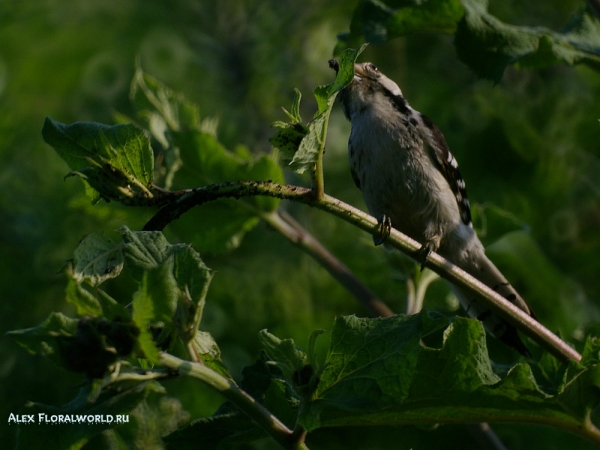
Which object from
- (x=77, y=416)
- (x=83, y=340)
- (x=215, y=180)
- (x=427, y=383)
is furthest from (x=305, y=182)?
(x=83, y=340)

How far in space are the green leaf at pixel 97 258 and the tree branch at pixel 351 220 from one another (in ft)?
0.38

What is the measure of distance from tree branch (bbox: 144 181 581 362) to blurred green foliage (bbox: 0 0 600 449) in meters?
0.89

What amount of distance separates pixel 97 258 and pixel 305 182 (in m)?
2.96

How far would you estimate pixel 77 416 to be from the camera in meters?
1.53

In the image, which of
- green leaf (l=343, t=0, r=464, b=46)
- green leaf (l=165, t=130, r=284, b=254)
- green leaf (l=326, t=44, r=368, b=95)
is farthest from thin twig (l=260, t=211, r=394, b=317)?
green leaf (l=326, t=44, r=368, b=95)

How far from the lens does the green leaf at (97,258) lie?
1.63m

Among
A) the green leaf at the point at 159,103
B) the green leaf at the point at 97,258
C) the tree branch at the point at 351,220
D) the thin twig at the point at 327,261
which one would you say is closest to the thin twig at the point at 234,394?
the green leaf at the point at 97,258

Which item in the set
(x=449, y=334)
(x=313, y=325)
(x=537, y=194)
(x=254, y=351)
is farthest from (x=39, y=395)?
(x=537, y=194)

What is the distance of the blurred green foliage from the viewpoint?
382 cm

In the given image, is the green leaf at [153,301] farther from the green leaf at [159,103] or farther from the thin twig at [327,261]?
the green leaf at [159,103]

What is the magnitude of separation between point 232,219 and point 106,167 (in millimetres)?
1204

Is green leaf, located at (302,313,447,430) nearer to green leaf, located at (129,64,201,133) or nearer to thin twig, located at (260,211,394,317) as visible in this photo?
thin twig, located at (260,211,394,317)

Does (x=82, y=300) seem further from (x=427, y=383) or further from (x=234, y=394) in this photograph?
(x=427, y=383)

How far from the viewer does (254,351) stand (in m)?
4.19
